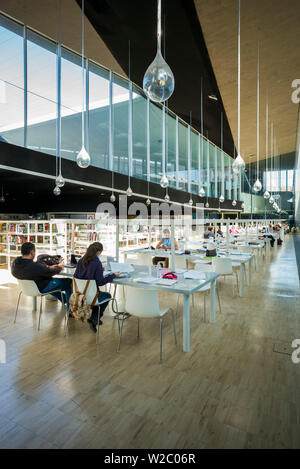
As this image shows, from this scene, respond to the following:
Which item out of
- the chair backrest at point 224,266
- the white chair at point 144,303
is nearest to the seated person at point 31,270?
the white chair at point 144,303

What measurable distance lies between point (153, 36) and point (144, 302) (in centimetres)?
567

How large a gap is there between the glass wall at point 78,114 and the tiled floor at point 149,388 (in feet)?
18.1

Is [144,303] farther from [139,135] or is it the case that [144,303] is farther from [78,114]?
[139,135]

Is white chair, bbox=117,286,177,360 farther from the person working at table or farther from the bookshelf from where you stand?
the bookshelf

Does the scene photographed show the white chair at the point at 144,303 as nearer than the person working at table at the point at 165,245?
Yes

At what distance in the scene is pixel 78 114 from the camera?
27.8ft

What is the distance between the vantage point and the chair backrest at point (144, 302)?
2682mm

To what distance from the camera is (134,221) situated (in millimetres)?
4129

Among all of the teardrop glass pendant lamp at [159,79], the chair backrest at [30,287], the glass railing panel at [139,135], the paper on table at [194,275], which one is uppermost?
the glass railing panel at [139,135]

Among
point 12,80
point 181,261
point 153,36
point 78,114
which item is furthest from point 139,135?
point 181,261

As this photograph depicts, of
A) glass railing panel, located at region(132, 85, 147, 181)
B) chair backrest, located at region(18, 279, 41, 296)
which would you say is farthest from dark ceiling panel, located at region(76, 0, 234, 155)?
chair backrest, located at region(18, 279, 41, 296)

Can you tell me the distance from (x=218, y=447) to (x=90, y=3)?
675 centimetres

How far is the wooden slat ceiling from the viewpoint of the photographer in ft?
15.2

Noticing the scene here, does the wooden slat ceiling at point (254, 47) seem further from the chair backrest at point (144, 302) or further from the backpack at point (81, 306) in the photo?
the backpack at point (81, 306)
